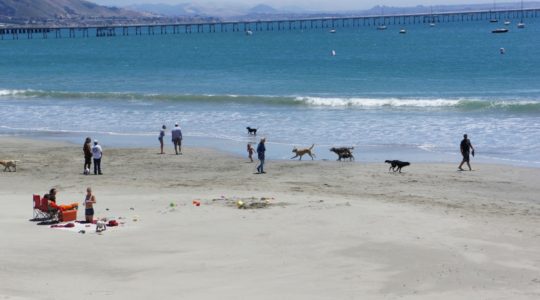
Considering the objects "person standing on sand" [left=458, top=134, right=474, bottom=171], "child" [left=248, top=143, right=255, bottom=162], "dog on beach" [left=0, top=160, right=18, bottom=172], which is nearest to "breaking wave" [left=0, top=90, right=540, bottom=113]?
"person standing on sand" [left=458, top=134, right=474, bottom=171]

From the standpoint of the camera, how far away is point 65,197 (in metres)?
20.6

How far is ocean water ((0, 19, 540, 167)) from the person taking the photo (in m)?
31.0

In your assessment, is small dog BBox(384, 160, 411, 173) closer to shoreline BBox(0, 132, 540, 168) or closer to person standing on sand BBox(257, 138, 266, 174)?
shoreline BBox(0, 132, 540, 168)

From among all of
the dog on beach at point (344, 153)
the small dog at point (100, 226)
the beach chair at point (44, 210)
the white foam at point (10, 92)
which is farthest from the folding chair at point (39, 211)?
the white foam at point (10, 92)

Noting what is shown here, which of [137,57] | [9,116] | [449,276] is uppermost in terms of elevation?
[137,57]

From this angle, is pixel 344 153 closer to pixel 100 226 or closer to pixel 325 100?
pixel 100 226

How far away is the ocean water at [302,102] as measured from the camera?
1222 inches

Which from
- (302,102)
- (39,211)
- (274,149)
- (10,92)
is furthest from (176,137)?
(10,92)

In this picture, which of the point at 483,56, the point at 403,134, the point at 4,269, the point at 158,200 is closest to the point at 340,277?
the point at 4,269

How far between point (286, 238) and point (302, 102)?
28.5 m

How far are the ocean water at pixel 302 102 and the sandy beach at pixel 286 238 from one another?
5192mm

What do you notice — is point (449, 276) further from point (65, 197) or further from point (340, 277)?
point (65, 197)

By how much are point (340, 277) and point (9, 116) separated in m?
30.1

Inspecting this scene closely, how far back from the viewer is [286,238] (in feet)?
53.6
